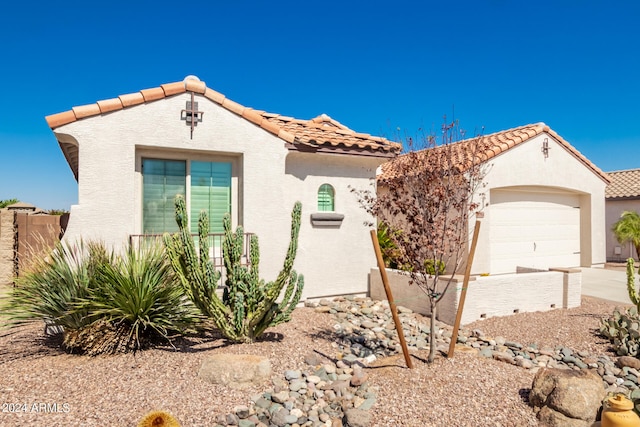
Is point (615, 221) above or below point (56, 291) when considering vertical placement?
above

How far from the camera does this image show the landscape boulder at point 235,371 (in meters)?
5.02

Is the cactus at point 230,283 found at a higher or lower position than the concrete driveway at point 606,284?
higher

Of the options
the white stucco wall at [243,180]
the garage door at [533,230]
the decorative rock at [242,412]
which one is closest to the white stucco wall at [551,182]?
the garage door at [533,230]

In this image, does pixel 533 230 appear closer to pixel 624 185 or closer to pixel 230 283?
pixel 230 283

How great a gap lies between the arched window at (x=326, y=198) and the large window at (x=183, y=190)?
2150 millimetres

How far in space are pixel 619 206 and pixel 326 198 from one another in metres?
17.1

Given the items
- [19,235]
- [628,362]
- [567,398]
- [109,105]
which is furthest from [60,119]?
[628,362]

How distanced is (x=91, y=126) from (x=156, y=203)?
5.99ft

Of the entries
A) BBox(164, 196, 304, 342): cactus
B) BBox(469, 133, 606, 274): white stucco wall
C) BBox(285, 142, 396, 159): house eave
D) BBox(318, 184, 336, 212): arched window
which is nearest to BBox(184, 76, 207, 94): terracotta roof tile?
BBox(285, 142, 396, 159): house eave

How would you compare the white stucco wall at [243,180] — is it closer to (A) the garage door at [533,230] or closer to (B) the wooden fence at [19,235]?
(B) the wooden fence at [19,235]

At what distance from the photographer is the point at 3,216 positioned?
885 centimetres

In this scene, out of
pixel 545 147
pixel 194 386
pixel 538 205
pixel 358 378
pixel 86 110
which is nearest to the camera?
pixel 194 386

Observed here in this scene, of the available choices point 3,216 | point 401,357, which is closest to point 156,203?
point 3,216

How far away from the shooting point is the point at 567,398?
14.5 feet
